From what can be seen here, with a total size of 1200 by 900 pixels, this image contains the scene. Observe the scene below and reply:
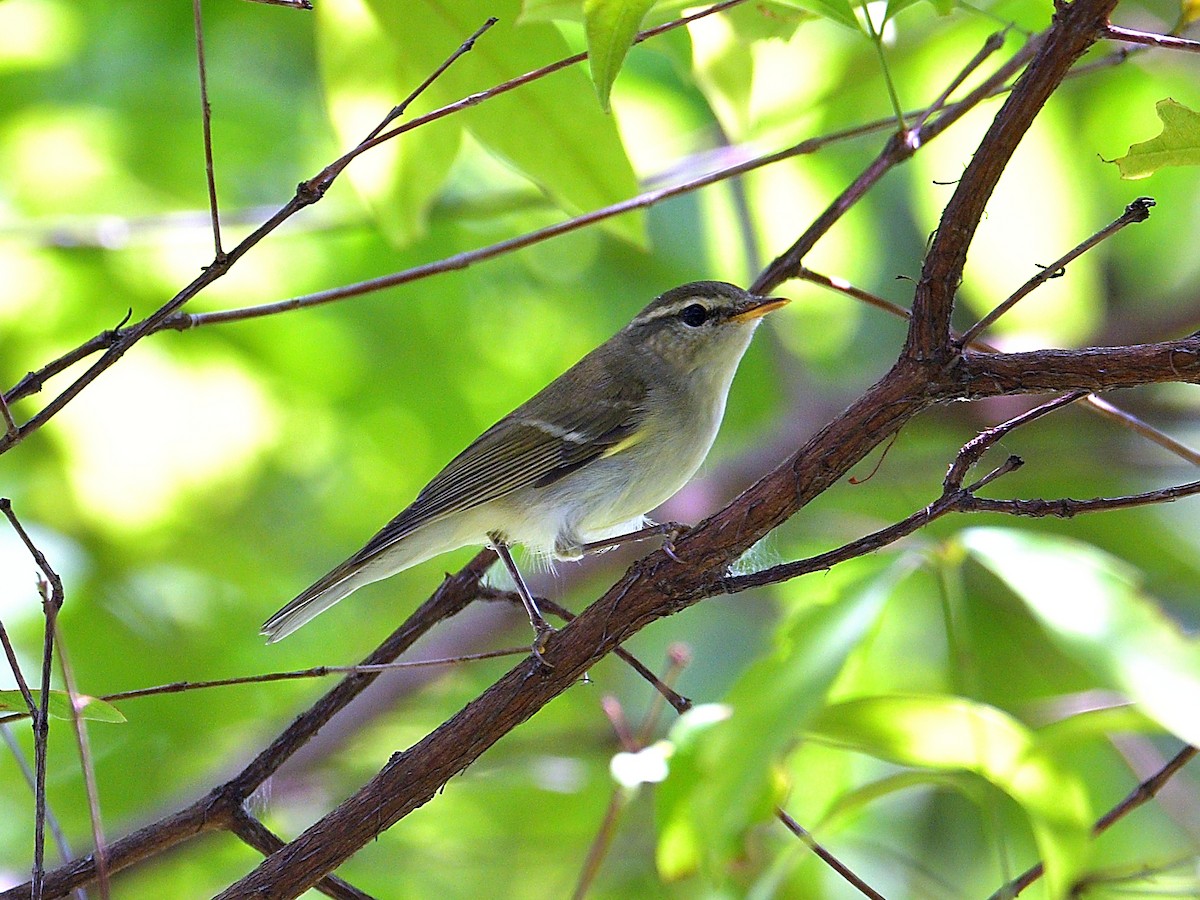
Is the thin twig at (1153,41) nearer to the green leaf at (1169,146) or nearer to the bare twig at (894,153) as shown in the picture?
the green leaf at (1169,146)

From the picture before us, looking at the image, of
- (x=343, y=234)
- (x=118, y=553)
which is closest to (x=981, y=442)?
(x=343, y=234)

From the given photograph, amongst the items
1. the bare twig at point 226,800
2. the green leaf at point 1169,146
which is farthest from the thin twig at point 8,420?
the green leaf at point 1169,146

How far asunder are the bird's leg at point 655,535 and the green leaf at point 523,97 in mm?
668

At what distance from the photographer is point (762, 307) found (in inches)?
123

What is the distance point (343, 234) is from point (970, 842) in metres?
3.11

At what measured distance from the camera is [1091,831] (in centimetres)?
211

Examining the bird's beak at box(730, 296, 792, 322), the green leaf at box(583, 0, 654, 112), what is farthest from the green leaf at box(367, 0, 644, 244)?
the bird's beak at box(730, 296, 792, 322)

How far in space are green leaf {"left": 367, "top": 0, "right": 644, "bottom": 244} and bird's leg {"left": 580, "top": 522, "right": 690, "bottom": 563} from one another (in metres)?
0.67

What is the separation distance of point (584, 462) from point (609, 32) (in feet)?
5.78

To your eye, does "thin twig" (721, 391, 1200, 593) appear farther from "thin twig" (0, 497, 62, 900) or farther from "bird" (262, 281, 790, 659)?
"bird" (262, 281, 790, 659)

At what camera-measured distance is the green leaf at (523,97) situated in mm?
2236

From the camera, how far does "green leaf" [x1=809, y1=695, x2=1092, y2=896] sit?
6.51ft

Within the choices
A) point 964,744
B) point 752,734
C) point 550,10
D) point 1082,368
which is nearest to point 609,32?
point 550,10

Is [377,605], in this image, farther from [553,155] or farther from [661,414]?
[553,155]
